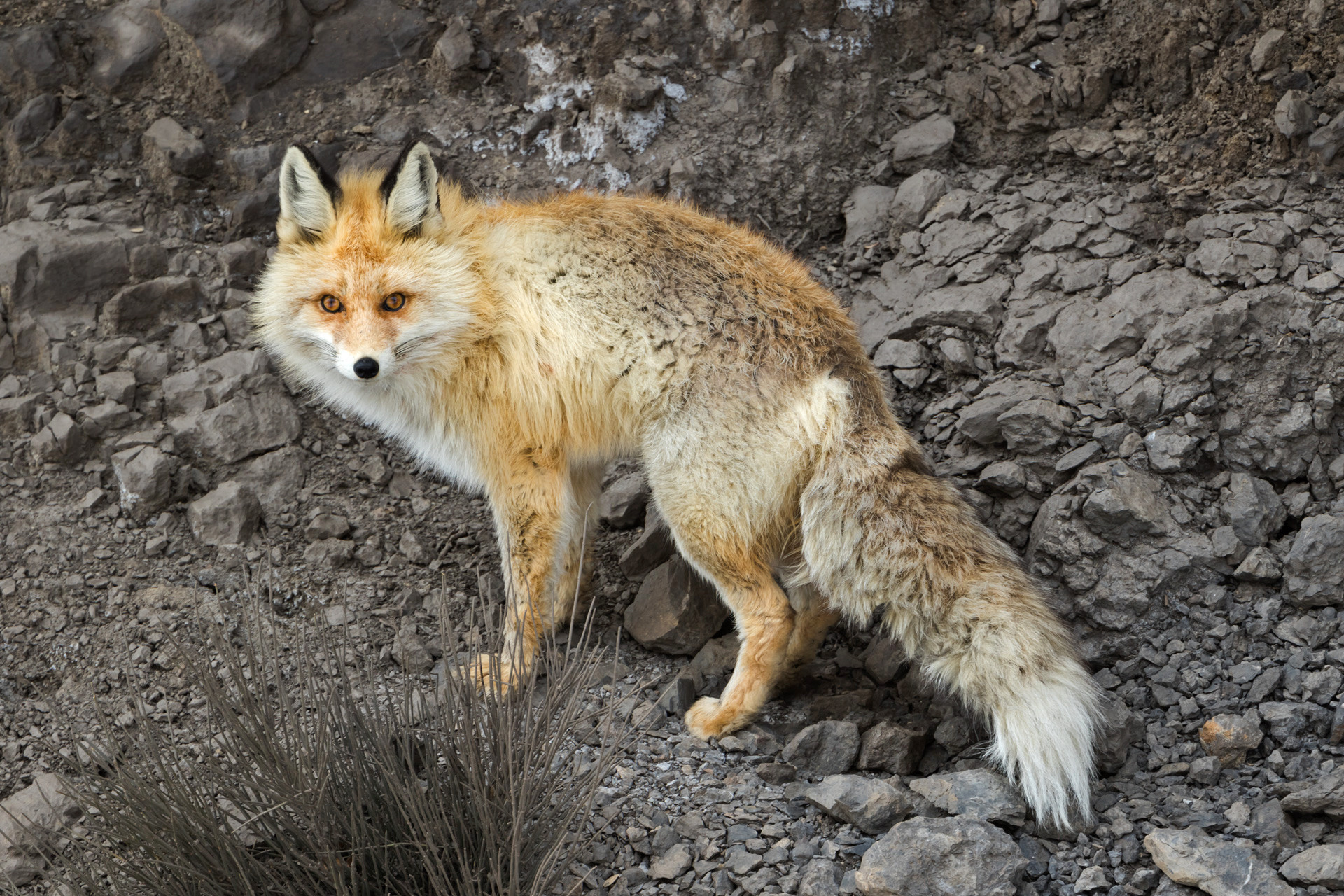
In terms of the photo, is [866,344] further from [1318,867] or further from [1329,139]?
[1318,867]

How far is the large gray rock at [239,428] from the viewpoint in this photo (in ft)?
18.6

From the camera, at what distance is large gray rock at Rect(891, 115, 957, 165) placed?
245 inches

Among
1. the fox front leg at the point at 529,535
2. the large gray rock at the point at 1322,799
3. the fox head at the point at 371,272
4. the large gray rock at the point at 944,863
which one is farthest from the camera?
the fox front leg at the point at 529,535

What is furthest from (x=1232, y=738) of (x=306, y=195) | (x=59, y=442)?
(x=59, y=442)

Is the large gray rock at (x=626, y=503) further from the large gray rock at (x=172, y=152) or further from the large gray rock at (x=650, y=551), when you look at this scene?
the large gray rock at (x=172, y=152)

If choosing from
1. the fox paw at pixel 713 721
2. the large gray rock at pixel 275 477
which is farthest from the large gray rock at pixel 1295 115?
the large gray rock at pixel 275 477

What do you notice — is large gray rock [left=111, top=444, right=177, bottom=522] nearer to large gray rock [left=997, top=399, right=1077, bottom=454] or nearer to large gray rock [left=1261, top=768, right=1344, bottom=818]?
large gray rock [left=997, top=399, right=1077, bottom=454]

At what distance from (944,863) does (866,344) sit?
314cm

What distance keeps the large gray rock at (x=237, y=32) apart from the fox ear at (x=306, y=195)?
95.1 inches

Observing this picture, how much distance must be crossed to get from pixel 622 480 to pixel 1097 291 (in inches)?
104

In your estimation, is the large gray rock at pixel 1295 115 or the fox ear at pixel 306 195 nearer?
the fox ear at pixel 306 195

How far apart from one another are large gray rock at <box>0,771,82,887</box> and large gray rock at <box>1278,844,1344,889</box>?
403 centimetres

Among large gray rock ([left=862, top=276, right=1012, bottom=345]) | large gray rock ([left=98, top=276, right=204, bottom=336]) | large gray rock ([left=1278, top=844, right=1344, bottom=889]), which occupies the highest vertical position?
large gray rock ([left=862, top=276, right=1012, bottom=345])

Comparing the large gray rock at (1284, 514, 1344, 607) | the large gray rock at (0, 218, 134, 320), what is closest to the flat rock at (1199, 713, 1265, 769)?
the large gray rock at (1284, 514, 1344, 607)
